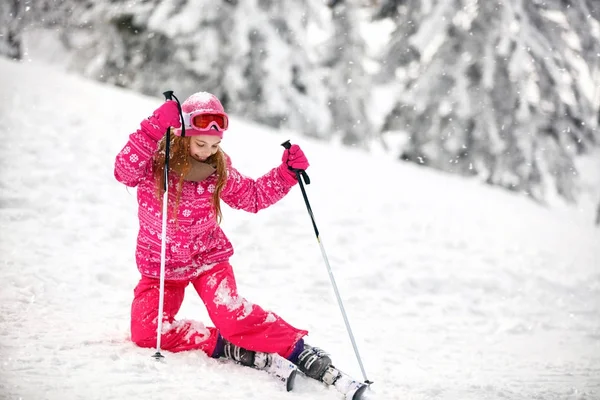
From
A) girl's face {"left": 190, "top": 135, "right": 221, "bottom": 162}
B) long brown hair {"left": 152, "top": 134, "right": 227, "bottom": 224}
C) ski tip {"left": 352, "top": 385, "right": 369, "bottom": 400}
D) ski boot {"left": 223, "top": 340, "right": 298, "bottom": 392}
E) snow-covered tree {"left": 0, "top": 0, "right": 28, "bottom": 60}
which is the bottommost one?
ski tip {"left": 352, "top": 385, "right": 369, "bottom": 400}

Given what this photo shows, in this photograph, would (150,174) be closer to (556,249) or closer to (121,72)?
(556,249)

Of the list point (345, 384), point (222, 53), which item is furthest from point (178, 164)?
point (222, 53)

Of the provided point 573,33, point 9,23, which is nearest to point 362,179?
point 573,33

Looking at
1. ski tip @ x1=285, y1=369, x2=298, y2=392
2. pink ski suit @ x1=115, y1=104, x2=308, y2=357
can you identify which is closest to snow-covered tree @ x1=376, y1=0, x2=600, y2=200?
pink ski suit @ x1=115, y1=104, x2=308, y2=357

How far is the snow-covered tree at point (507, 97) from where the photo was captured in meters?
9.55

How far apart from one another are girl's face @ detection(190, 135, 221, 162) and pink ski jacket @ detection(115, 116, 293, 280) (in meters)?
0.14

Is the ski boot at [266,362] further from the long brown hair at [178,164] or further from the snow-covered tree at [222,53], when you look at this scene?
the snow-covered tree at [222,53]

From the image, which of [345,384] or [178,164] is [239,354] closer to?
[345,384]

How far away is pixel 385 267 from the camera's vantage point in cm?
545

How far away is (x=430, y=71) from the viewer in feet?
32.4

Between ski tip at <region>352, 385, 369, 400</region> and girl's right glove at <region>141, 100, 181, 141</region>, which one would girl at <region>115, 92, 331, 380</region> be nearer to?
girl's right glove at <region>141, 100, 181, 141</region>

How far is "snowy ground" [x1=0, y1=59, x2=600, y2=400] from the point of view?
9.98 ft

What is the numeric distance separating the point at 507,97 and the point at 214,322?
8060mm

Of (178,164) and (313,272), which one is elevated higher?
(178,164)
